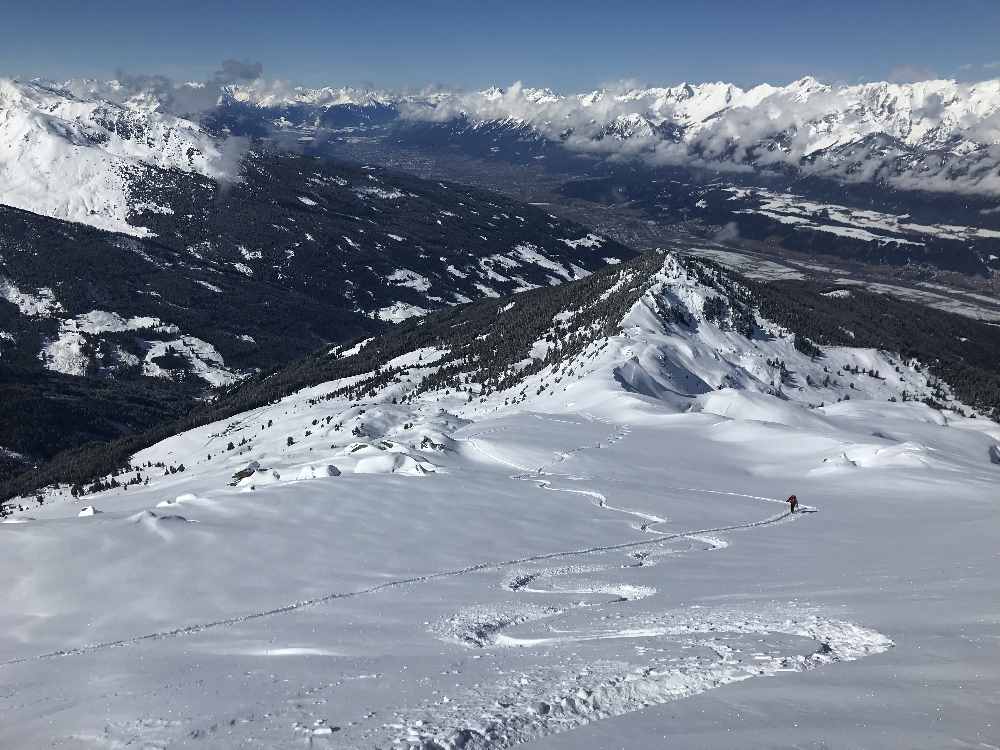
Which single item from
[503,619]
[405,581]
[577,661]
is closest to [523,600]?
[503,619]

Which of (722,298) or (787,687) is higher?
(722,298)

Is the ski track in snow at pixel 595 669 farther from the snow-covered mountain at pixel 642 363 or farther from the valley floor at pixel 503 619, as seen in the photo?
the snow-covered mountain at pixel 642 363

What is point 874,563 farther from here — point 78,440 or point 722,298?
point 78,440

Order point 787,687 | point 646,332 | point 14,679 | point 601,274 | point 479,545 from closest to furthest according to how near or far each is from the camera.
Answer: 1. point 787,687
2. point 14,679
3. point 479,545
4. point 646,332
5. point 601,274

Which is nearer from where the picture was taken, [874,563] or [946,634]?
[946,634]

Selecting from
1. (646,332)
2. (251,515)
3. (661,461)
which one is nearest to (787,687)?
(251,515)

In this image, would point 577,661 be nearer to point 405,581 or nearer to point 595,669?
point 595,669
